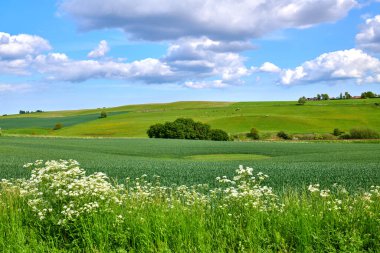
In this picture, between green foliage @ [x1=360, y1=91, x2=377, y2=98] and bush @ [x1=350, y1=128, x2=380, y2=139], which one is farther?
green foliage @ [x1=360, y1=91, x2=377, y2=98]

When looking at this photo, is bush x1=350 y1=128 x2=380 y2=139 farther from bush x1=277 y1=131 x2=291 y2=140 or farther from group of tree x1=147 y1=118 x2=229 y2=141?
group of tree x1=147 y1=118 x2=229 y2=141

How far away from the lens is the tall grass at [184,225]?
937 centimetres

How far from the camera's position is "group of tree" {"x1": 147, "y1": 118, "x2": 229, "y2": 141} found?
87375 millimetres

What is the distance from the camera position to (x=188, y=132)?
88062 mm

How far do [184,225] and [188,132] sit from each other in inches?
3088

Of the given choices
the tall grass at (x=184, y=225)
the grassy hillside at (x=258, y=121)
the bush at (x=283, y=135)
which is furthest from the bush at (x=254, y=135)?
the tall grass at (x=184, y=225)

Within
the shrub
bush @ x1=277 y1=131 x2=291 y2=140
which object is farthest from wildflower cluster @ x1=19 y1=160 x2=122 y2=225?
bush @ x1=277 y1=131 x2=291 y2=140

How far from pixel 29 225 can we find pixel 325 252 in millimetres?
6919

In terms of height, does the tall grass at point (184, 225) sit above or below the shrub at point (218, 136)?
above

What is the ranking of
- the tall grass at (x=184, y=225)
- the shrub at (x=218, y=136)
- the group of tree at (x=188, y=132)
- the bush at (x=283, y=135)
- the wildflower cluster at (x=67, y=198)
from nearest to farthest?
A: the tall grass at (x=184, y=225) → the wildflower cluster at (x=67, y=198) → the shrub at (x=218, y=136) → the group of tree at (x=188, y=132) → the bush at (x=283, y=135)

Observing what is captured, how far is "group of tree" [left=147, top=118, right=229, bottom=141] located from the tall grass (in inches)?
2995

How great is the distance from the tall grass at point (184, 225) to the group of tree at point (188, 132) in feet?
250

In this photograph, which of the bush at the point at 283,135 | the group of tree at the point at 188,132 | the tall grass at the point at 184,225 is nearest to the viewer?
the tall grass at the point at 184,225

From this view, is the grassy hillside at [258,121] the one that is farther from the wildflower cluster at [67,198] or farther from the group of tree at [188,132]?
the wildflower cluster at [67,198]
